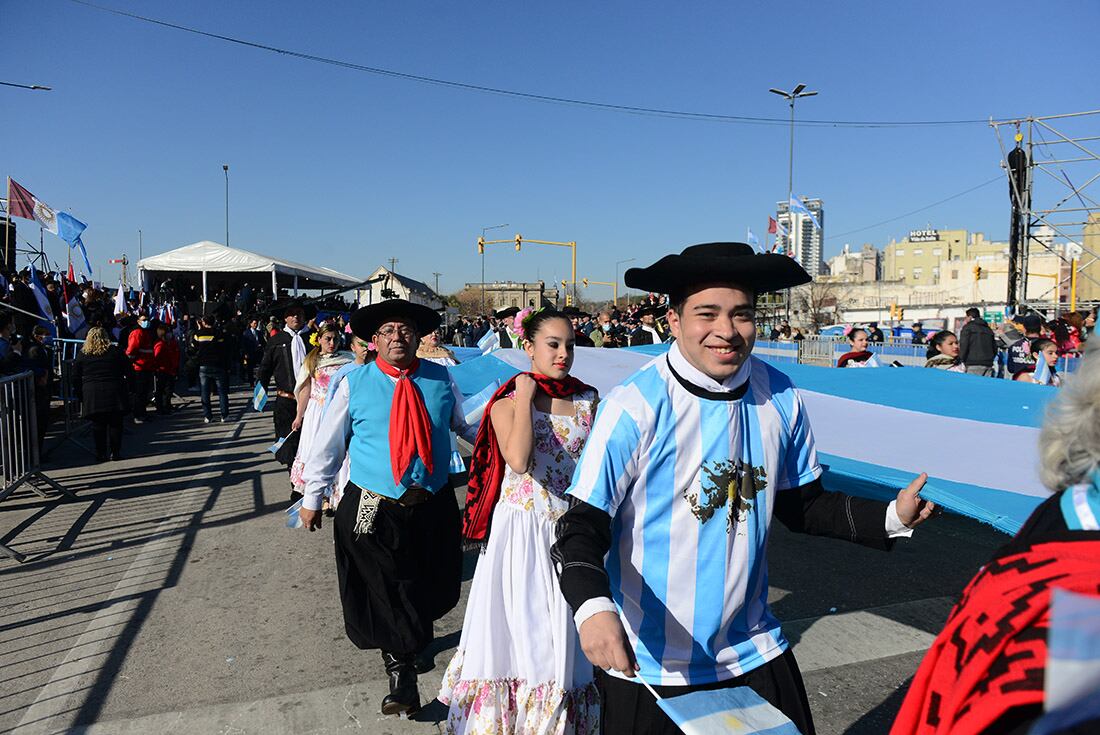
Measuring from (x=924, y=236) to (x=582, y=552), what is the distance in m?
136

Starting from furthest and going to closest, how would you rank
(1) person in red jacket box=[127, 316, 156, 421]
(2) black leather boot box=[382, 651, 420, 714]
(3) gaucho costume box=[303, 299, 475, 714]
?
1. (1) person in red jacket box=[127, 316, 156, 421]
2. (3) gaucho costume box=[303, 299, 475, 714]
3. (2) black leather boot box=[382, 651, 420, 714]

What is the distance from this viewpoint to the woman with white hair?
94cm

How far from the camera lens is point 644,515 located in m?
2.12

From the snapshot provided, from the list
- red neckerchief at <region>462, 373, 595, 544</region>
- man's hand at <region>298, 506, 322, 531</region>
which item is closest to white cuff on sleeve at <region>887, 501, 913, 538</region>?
red neckerchief at <region>462, 373, 595, 544</region>

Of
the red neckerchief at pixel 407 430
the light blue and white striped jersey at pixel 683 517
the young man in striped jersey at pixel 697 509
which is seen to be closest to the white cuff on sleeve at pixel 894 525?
the young man in striped jersey at pixel 697 509

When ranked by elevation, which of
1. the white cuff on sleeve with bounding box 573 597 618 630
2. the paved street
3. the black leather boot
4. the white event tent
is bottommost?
the paved street

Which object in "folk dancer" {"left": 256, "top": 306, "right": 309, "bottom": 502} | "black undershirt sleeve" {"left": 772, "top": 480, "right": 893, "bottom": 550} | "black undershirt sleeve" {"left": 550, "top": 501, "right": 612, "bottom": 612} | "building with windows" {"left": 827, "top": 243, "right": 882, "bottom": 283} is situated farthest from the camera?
"building with windows" {"left": 827, "top": 243, "right": 882, "bottom": 283}

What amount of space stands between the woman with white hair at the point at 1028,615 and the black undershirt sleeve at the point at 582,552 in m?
0.82

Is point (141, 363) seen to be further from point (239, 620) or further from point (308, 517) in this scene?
point (308, 517)

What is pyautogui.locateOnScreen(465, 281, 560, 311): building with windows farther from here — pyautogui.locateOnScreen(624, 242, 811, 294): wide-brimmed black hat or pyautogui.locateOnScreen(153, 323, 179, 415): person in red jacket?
pyautogui.locateOnScreen(624, 242, 811, 294): wide-brimmed black hat

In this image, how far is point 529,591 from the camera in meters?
3.34

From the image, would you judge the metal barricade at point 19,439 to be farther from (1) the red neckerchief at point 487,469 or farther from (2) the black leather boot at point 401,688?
(1) the red neckerchief at point 487,469

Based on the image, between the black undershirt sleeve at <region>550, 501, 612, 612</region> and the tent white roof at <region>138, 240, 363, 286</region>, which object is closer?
the black undershirt sleeve at <region>550, 501, 612, 612</region>

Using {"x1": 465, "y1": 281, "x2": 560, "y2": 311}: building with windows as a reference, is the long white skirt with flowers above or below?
below
